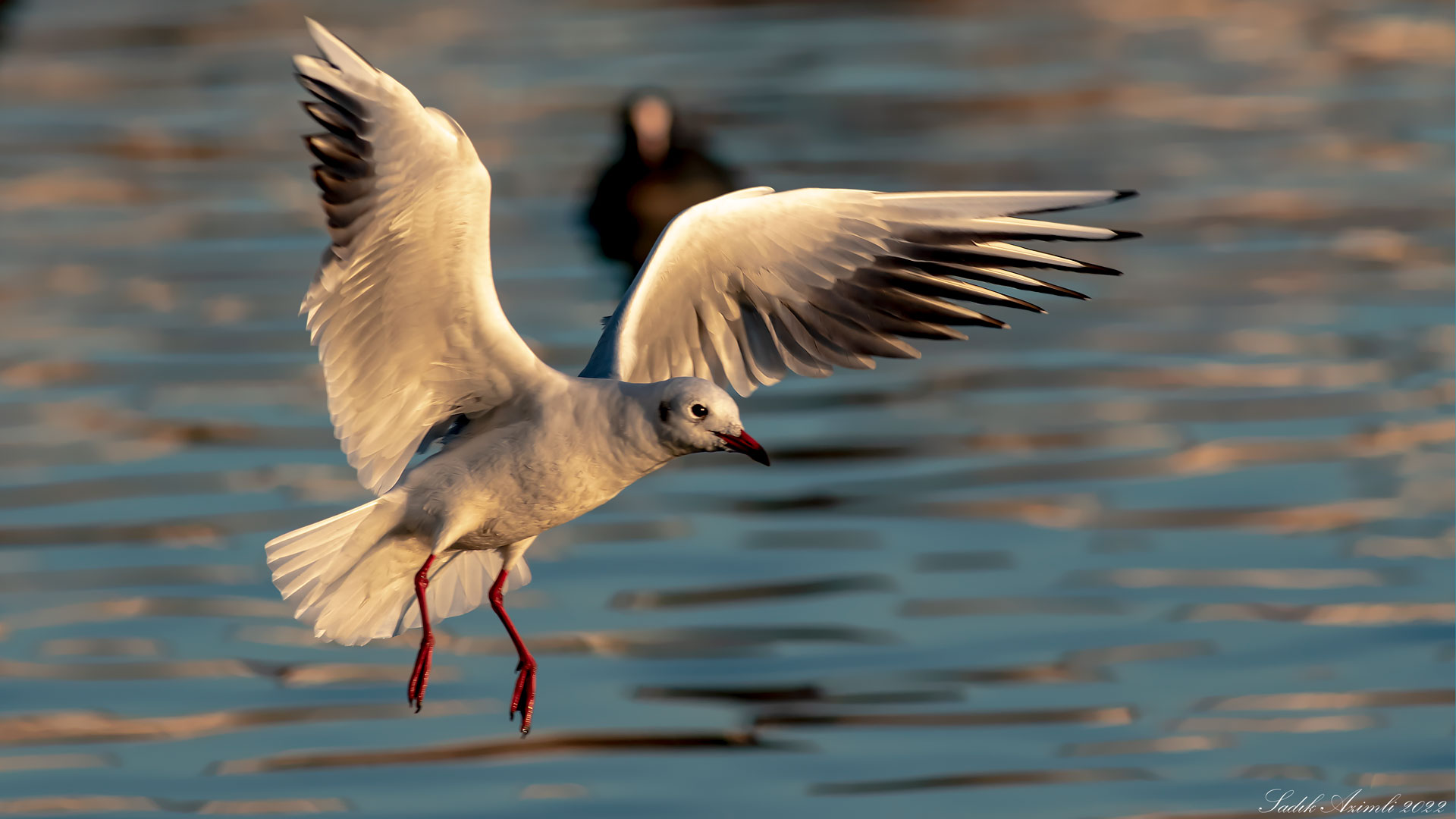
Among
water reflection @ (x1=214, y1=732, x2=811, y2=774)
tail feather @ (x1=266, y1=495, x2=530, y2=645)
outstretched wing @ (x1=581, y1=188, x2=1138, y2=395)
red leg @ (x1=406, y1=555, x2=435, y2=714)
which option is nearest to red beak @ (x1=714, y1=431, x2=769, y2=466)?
outstretched wing @ (x1=581, y1=188, x2=1138, y2=395)

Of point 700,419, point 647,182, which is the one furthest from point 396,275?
point 647,182

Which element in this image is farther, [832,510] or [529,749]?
[832,510]

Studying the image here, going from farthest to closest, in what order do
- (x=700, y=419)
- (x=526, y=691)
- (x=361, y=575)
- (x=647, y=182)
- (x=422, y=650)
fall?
(x=647, y=182)
(x=361, y=575)
(x=526, y=691)
(x=422, y=650)
(x=700, y=419)

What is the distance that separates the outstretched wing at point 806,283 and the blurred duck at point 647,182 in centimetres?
1087

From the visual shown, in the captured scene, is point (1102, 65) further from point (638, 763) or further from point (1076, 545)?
point (638, 763)

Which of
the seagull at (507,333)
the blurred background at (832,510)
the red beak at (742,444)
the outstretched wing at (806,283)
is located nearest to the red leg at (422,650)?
the seagull at (507,333)

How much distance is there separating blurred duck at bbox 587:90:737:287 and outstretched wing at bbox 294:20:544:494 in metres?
11.4

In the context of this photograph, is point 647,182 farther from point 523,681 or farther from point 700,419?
point 700,419

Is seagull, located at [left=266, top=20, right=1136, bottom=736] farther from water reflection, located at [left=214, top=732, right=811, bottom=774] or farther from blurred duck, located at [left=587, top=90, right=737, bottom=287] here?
blurred duck, located at [left=587, top=90, right=737, bottom=287]

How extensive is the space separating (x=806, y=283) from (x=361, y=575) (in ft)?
6.81

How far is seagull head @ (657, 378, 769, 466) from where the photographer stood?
26.9 ft

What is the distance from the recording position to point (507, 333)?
28.3 feet

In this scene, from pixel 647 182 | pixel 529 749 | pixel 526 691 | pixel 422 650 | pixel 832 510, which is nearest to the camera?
pixel 422 650

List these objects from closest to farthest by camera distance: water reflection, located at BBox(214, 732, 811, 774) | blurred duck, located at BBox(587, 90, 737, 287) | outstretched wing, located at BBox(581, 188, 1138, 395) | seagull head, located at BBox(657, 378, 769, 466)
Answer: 1. seagull head, located at BBox(657, 378, 769, 466)
2. outstretched wing, located at BBox(581, 188, 1138, 395)
3. water reflection, located at BBox(214, 732, 811, 774)
4. blurred duck, located at BBox(587, 90, 737, 287)
